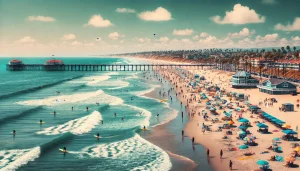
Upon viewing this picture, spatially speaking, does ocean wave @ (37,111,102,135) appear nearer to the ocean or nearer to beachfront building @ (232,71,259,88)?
the ocean

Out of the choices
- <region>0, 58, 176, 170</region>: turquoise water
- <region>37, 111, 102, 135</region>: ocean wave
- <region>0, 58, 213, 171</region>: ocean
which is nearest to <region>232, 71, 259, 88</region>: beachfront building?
<region>0, 58, 176, 170</region>: turquoise water

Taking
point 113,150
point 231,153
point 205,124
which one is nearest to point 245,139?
point 231,153

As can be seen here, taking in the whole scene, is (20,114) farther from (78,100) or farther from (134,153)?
(134,153)

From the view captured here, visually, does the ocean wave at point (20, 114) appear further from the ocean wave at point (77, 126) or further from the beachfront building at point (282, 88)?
the beachfront building at point (282, 88)

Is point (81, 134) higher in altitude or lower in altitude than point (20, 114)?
lower

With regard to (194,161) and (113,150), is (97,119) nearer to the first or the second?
(113,150)

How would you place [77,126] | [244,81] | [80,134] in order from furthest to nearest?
[244,81] → [77,126] → [80,134]

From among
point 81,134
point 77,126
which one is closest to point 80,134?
point 81,134
